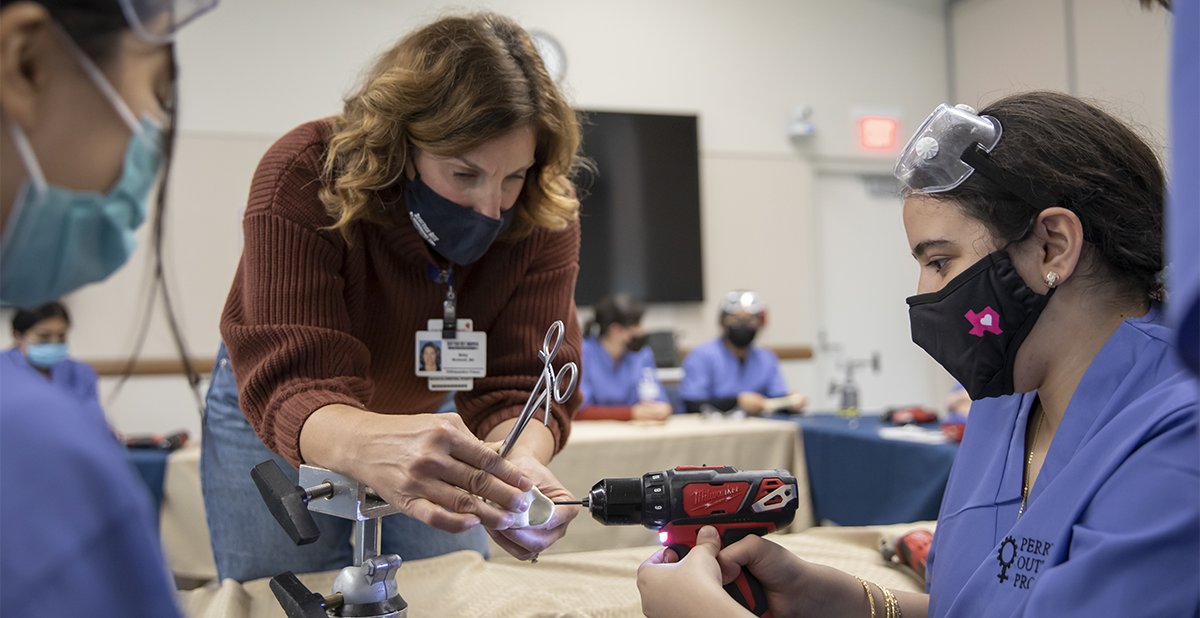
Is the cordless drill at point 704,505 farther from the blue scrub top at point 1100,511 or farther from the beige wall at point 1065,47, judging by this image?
the beige wall at point 1065,47

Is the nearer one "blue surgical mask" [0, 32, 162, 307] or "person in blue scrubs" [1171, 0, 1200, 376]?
"person in blue scrubs" [1171, 0, 1200, 376]

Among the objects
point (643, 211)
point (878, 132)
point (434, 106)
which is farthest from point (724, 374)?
point (434, 106)

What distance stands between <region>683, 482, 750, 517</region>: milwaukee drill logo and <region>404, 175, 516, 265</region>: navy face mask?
1.76ft

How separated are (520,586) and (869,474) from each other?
96.8 inches

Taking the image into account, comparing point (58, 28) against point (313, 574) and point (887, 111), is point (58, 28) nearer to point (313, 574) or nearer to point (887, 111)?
point (313, 574)

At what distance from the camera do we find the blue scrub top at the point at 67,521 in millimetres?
394

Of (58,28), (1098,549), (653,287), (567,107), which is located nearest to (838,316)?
(653,287)

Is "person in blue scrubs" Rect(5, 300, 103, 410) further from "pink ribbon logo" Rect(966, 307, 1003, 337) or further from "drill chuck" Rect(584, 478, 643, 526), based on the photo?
"pink ribbon logo" Rect(966, 307, 1003, 337)

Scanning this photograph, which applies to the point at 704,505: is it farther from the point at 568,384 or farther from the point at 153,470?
the point at 153,470

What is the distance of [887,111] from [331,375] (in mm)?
6115

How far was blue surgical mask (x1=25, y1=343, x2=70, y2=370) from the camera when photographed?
3.56 metres

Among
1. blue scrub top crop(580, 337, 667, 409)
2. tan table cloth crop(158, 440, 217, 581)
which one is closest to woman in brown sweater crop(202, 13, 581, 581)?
tan table cloth crop(158, 440, 217, 581)

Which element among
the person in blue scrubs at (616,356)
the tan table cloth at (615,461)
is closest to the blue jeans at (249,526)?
the tan table cloth at (615,461)

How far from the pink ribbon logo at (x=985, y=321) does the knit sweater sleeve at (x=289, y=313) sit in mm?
817
